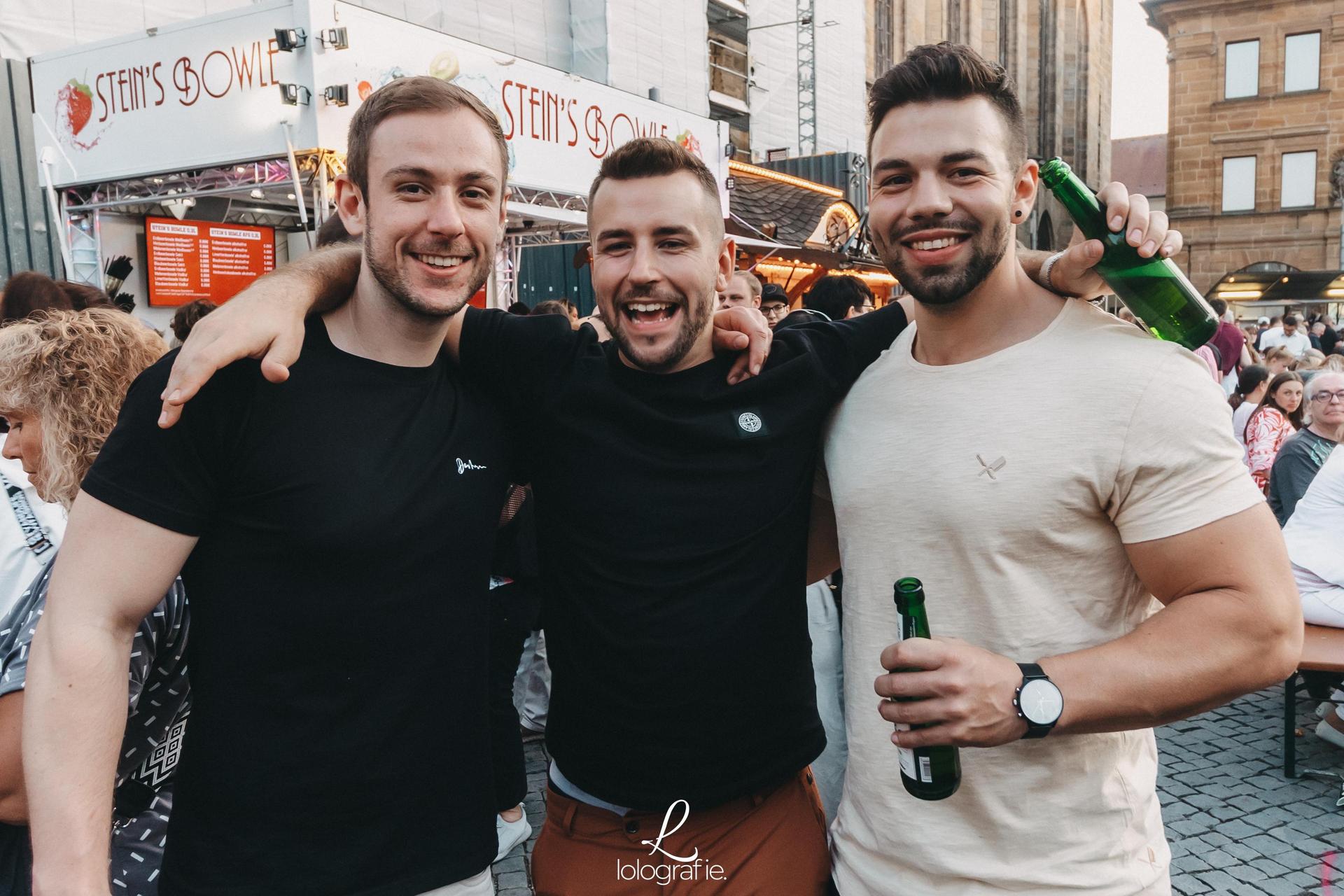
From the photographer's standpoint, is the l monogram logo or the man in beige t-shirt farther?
the l monogram logo

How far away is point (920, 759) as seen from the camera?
1.56 metres

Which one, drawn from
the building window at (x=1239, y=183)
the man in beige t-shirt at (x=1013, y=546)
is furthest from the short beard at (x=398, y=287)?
the building window at (x=1239, y=183)

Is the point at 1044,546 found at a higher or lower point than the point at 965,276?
lower

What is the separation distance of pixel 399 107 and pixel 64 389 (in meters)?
1.01

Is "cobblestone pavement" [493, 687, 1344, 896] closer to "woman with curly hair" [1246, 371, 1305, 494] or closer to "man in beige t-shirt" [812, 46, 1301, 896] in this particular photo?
"woman with curly hair" [1246, 371, 1305, 494]

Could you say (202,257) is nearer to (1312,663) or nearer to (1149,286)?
(1149,286)

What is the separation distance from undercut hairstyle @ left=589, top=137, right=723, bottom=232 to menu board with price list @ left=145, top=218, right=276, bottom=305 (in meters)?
6.73

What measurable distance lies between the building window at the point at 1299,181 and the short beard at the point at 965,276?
38.2m

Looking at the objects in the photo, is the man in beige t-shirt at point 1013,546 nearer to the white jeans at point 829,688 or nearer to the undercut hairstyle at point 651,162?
the undercut hairstyle at point 651,162

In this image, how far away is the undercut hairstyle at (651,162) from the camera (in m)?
2.16

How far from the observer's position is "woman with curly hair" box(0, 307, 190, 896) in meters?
1.71

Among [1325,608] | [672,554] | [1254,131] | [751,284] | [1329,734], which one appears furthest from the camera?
[1254,131]

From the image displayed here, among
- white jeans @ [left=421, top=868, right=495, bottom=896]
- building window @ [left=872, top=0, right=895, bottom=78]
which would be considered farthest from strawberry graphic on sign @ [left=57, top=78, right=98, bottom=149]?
building window @ [left=872, top=0, right=895, bottom=78]

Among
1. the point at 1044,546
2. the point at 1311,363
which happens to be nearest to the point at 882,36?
the point at 1311,363
